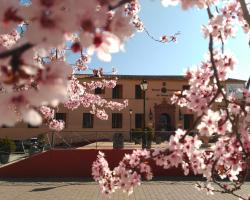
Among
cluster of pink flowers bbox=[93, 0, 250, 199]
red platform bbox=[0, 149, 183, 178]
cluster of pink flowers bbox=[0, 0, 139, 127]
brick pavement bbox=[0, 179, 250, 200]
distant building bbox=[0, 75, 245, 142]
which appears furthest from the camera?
distant building bbox=[0, 75, 245, 142]

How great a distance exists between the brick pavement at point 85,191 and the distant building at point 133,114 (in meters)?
27.0

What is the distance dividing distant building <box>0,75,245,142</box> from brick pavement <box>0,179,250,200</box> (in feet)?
88.5

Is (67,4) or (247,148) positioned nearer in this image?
(67,4)

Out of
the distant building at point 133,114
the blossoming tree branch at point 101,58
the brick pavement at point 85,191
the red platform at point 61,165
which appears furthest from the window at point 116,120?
the blossoming tree branch at point 101,58

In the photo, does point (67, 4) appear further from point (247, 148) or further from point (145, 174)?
point (145, 174)

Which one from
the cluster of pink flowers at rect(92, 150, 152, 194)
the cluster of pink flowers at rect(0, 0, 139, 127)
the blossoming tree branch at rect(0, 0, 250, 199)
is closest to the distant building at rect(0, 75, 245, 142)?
the cluster of pink flowers at rect(92, 150, 152, 194)

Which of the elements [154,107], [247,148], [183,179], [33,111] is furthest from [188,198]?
[154,107]

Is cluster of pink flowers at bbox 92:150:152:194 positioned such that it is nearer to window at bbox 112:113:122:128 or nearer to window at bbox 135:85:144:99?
window at bbox 112:113:122:128

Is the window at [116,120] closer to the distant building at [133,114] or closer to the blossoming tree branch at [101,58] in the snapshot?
the distant building at [133,114]

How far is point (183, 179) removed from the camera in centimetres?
1653

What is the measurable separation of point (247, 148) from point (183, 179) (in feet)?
41.9

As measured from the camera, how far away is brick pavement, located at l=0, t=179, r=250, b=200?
1186 cm

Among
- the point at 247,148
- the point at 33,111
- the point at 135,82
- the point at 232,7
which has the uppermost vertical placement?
the point at 135,82

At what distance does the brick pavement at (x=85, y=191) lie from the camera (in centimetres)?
1186
